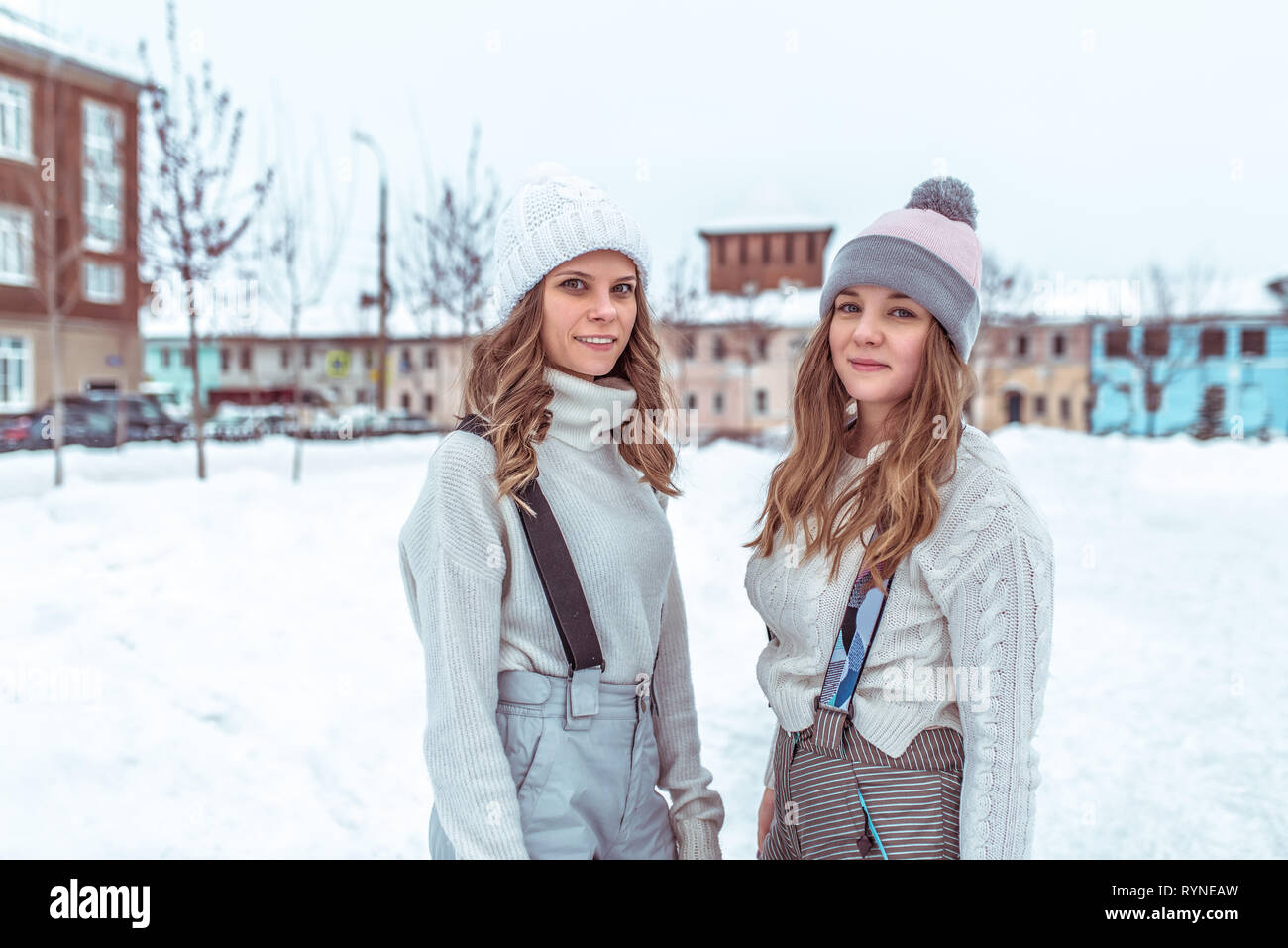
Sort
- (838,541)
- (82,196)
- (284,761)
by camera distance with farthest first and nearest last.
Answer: (82,196)
(284,761)
(838,541)

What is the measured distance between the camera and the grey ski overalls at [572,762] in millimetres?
1849

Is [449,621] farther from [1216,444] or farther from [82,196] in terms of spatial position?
[82,196]

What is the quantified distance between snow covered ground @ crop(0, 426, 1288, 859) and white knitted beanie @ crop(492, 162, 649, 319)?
73 cm

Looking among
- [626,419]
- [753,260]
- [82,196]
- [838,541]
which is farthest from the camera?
[753,260]

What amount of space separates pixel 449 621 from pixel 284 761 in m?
3.25

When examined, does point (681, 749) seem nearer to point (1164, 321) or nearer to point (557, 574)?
point (557, 574)

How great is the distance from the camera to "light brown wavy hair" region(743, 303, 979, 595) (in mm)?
1918

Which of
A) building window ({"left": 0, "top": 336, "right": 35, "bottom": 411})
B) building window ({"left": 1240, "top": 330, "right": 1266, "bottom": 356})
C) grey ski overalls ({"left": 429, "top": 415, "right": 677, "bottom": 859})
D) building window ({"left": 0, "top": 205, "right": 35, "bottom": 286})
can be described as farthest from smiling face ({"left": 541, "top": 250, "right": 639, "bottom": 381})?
building window ({"left": 1240, "top": 330, "right": 1266, "bottom": 356})

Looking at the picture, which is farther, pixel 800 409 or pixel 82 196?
pixel 82 196

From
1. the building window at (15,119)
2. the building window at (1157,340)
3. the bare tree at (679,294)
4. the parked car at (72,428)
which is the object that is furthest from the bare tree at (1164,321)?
the building window at (15,119)

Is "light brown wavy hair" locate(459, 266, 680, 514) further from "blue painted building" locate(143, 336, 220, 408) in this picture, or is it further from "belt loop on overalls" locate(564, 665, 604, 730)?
"blue painted building" locate(143, 336, 220, 408)

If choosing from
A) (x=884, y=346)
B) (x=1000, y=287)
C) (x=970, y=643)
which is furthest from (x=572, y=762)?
(x=1000, y=287)
